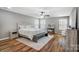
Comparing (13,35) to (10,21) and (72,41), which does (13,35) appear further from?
(72,41)

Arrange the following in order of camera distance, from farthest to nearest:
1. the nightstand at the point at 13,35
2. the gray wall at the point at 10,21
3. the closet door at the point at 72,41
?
the nightstand at the point at 13,35 → the gray wall at the point at 10,21 → the closet door at the point at 72,41

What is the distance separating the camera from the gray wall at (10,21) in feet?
11.0

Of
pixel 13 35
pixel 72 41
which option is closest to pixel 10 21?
pixel 13 35

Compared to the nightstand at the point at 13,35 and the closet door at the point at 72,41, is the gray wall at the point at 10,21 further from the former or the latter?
the closet door at the point at 72,41

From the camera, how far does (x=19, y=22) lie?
366 cm


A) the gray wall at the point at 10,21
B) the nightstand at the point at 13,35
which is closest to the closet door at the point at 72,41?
the gray wall at the point at 10,21

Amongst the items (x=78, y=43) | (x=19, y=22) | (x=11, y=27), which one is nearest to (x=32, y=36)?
(x=19, y=22)

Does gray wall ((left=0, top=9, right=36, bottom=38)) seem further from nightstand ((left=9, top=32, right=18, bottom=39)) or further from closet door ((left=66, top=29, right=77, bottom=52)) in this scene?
closet door ((left=66, top=29, right=77, bottom=52))
